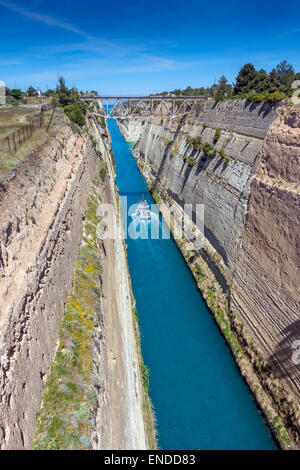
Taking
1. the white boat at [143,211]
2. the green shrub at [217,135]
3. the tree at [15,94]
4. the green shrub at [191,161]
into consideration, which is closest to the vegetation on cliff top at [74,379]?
the green shrub at [217,135]

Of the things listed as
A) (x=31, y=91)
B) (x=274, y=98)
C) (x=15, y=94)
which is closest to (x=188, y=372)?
(x=274, y=98)

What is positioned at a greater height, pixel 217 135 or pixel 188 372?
pixel 217 135

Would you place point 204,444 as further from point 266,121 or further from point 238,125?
point 238,125

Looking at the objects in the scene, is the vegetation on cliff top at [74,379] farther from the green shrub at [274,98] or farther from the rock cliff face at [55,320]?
the green shrub at [274,98]

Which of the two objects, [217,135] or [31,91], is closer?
[217,135]

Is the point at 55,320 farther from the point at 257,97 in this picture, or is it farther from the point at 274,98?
the point at 257,97

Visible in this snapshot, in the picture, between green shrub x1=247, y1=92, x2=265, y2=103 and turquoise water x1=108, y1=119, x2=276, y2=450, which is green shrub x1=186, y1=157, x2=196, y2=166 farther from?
turquoise water x1=108, y1=119, x2=276, y2=450
